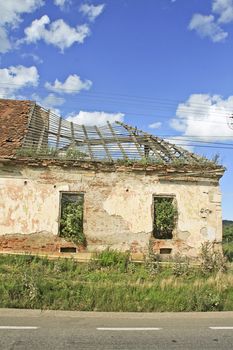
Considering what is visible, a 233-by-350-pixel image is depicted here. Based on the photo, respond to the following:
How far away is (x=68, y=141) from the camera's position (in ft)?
55.4

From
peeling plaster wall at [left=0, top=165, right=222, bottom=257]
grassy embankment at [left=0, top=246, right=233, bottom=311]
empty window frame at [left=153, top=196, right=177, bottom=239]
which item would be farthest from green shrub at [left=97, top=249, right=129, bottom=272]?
empty window frame at [left=153, top=196, right=177, bottom=239]

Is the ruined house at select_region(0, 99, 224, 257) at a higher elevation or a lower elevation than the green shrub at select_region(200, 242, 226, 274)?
higher

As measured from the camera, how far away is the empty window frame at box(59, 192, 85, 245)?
1467 cm

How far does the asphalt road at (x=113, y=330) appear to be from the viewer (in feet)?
19.3

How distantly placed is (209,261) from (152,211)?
2.63 m

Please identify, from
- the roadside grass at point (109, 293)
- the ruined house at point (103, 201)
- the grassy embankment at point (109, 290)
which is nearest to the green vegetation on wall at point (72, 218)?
the ruined house at point (103, 201)

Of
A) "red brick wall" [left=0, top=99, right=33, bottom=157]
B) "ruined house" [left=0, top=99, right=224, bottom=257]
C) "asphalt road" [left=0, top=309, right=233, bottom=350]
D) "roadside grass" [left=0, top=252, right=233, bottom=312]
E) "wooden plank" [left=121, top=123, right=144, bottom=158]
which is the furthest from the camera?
"wooden plank" [left=121, top=123, right=144, bottom=158]

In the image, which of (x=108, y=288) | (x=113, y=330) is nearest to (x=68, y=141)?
(x=108, y=288)

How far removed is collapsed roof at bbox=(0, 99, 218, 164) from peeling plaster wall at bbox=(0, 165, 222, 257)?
69 centimetres

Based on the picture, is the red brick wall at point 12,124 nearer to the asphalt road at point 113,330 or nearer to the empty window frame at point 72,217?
the empty window frame at point 72,217

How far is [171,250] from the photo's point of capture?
15.0 metres

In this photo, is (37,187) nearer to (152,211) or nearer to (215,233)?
(152,211)

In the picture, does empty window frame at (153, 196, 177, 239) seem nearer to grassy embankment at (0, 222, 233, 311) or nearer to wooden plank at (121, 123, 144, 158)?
grassy embankment at (0, 222, 233, 311)

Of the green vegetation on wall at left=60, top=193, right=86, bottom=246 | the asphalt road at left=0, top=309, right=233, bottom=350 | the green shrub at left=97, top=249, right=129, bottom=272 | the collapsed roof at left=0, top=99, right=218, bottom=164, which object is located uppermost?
the collapsed roof at left=0, top=99, right=218, bottom=164
